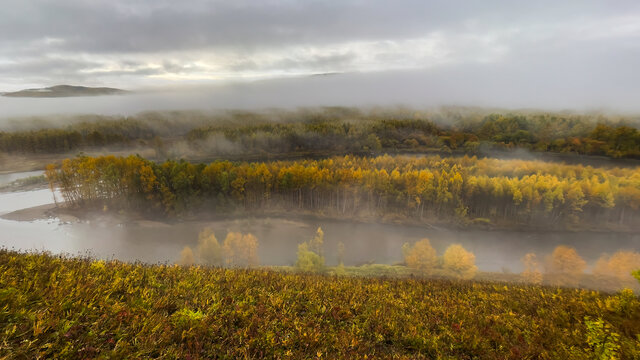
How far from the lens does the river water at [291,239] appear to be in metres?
71.2

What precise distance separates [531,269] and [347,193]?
56.7 m

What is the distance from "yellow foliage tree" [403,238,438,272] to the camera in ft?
212

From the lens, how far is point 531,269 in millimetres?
68438

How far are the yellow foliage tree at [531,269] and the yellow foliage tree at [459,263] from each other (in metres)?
11.0

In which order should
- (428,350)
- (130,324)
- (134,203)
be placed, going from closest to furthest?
(130,324), (428,350), (134,203)

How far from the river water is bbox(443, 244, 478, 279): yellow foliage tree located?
5.44 metres

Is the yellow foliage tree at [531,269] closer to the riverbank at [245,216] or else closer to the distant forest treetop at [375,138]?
the riverbank at [245,216]

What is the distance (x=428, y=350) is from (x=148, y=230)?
96.5 m

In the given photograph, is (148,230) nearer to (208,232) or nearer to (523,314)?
(208,232)

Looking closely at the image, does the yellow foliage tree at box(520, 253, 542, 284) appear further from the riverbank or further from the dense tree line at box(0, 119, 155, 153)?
the dense tree line at box(0, 119, 155, 153)

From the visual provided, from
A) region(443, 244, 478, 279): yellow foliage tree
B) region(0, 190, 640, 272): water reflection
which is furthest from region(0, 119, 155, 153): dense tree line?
region(443, 244, 478, 279): yellow foliage tree

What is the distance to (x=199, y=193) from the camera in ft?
299

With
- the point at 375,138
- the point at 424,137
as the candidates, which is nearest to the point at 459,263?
the point at 375,138

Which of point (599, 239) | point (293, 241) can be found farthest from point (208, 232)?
point (599, 239)
